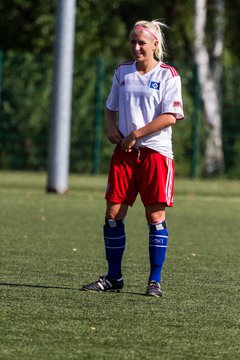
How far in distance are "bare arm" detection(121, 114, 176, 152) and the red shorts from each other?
0.15m

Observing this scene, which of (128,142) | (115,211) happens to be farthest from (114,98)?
(115,211)

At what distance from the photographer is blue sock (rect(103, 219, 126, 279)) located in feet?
30.7

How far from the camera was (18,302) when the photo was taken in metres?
8.58

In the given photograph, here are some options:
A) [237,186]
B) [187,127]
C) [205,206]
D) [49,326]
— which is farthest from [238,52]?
[49,326]

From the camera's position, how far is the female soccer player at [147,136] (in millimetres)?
9164

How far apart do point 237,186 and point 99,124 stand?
3.95 meters

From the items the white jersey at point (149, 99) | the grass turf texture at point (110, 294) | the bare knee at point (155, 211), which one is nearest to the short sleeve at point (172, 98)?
the white jersey at point (149, 99)

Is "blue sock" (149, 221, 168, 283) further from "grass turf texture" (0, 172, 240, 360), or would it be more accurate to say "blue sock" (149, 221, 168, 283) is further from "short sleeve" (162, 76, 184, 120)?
"short sleeve" (162, 76, 184, 120)

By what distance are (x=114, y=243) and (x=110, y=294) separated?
391mm

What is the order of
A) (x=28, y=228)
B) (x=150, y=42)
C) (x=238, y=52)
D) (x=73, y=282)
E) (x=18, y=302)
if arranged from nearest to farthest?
(x=18, y=302)
(x=150, y=42)
(x=73, y=282)
(x=28, y=228)
(x=238, y=52)

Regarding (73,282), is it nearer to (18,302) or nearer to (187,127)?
(18,302)

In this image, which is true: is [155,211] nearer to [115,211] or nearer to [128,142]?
[115,211]

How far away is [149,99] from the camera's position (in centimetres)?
916

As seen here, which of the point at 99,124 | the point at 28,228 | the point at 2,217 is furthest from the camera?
the point at 99,124
